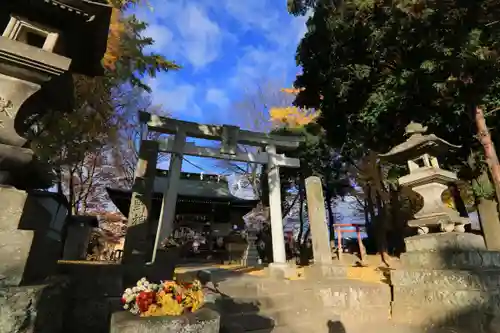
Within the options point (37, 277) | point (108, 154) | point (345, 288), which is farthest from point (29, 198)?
point (108, 154)

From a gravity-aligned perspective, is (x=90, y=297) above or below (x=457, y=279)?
below

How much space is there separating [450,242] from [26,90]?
706 centimetres

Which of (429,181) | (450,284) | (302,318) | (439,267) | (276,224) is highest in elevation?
(429,181)

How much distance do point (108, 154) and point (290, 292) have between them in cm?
1871

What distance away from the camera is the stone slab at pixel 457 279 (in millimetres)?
4800

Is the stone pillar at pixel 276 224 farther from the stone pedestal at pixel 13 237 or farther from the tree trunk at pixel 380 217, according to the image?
the stone pedestal at pixel 13 237

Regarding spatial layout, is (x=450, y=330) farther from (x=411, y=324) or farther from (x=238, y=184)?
(x=238, y=184)

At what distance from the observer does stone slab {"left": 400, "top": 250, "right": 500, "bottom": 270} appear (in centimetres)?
511

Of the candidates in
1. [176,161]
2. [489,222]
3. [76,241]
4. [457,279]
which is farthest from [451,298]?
→ [76,241]

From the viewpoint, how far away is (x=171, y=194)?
893 centimetres

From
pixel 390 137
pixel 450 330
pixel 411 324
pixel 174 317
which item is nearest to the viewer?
pixel 174 317

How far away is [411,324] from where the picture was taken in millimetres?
5406

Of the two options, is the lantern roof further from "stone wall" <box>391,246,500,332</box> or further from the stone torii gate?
the stone torii gate

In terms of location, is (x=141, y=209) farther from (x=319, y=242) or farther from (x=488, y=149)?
(x=488, y=149)
